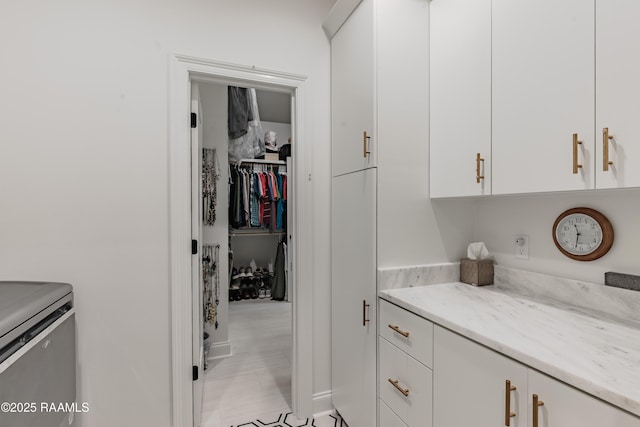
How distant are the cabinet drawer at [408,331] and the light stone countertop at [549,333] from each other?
37 millimetres

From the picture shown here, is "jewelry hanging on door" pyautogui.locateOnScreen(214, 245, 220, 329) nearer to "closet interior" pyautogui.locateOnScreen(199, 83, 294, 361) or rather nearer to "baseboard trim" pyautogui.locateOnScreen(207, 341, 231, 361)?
"closet interior" pyautogui.locateOnScreen(199, 83, 294, 361)

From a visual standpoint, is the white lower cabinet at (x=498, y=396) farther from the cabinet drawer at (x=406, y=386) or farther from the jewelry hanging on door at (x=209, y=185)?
the jewelry hanging on door at (x=209, y=185)

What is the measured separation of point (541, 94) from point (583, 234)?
0.61 m

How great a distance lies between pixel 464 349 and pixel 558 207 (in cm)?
83

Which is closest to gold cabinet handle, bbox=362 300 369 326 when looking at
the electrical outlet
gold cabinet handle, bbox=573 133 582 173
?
the electrical outlet

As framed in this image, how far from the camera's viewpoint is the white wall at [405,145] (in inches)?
61.1

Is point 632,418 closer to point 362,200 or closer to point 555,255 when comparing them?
point 555,255

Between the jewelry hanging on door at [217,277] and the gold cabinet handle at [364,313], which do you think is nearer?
the gold cabinet handle at [364,313]

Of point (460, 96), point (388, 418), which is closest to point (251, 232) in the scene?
point (388, 418)

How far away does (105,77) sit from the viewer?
157 cm

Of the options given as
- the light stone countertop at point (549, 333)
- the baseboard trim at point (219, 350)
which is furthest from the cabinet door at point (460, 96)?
the baseboard trim at point (219, 350)

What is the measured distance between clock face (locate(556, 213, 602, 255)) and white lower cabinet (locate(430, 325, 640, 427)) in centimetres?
70

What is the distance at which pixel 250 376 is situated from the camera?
2.43 metres

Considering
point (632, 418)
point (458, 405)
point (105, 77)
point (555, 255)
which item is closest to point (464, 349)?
point (458, 405)
